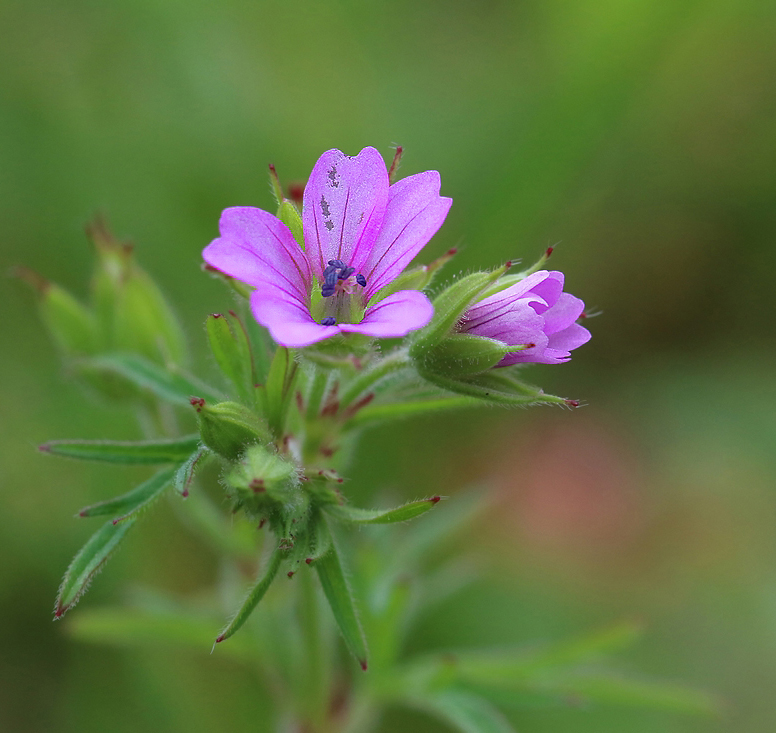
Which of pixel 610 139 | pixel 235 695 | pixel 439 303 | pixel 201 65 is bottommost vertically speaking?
pixel 235 695

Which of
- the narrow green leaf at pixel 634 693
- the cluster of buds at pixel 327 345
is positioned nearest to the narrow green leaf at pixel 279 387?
the cluster of buds at pixel 327 345

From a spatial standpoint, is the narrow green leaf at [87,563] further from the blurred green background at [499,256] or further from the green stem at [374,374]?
the blurred green background at [499,256]

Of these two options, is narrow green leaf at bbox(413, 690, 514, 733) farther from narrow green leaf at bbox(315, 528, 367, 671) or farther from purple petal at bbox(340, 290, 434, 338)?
purple petal at bbox(340, 290, 434, 338)

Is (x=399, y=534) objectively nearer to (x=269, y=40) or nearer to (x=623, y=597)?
(x=623, y=597)

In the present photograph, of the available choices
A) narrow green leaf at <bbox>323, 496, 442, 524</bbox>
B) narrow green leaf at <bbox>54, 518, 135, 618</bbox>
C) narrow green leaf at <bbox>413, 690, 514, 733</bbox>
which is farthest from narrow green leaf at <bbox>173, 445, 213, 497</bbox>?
narrow green leaf at <bbox>413, 690, 514, 733</bbox>

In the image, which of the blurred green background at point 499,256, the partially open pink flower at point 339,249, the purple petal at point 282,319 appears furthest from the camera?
the blurred green background at point 499,256

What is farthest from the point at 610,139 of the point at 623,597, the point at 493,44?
the point at 623,597
